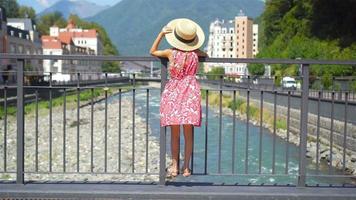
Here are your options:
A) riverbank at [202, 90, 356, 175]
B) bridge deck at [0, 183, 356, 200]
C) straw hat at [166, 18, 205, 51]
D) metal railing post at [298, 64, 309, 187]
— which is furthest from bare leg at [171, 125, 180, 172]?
metal railing post at [298, 64, 309, 187]

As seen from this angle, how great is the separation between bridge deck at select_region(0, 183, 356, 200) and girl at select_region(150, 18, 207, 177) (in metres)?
0.71

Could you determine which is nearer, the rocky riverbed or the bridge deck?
the bridge deck

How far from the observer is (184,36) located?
5238 mm

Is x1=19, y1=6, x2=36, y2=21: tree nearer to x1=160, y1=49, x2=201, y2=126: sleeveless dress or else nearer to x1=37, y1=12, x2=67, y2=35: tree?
x1=37, y1=12, x2=67, y2=35: tree

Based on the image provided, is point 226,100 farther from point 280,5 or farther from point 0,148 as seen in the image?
point 0,148

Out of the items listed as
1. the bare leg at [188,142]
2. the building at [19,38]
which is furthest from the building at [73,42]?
the bare leg at [188,142]

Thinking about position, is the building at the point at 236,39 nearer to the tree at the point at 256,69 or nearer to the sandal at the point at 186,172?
the tree at the point at 256,69

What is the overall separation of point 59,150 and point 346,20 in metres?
21.7

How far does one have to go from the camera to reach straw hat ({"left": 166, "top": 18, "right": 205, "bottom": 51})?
5250 millimetres

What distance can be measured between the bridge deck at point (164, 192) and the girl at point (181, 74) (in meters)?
0.71

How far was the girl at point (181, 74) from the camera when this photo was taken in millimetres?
5262

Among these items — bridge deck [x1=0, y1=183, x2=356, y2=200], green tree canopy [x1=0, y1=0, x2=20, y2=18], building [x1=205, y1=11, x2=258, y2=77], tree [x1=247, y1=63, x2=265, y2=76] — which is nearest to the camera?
bridge deck [x1=0, y1=183, x2=356, y2=200]

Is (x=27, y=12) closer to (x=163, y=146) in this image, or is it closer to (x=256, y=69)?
(x=256, y=69)

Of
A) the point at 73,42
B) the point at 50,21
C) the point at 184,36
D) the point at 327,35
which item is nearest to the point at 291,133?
the point at 327,35
